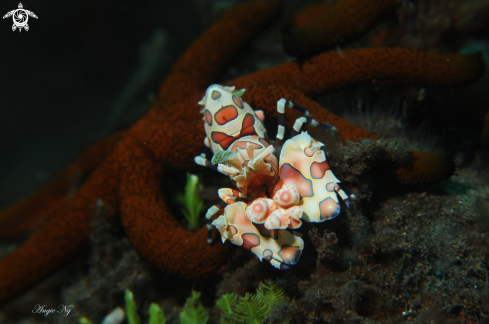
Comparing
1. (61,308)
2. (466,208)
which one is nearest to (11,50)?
(61,308)

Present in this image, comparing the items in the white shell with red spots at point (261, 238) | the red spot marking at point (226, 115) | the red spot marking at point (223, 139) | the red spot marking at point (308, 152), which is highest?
the red spot marking at point (226, 115)

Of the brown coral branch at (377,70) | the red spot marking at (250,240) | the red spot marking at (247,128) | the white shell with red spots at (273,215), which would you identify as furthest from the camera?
the brown coral branch at (377,70)

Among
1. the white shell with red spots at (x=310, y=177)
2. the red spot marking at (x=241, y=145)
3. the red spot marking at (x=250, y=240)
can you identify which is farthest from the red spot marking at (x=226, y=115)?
the red spot marking at (x=250, y=240)

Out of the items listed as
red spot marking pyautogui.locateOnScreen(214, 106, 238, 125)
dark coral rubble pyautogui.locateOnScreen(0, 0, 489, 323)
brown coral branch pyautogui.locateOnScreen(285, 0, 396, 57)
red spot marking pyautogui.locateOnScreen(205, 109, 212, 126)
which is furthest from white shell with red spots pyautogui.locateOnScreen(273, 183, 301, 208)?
brown coral branch pyautogui.locateOnScreen(285, 0, 396, 57)

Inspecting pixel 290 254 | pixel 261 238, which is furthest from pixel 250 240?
pixel 290 254

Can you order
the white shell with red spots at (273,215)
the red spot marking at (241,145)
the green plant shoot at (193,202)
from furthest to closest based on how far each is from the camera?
1. the green plant shoot at (193,202)
2. the red spot marking at (241,145)
3. the white shell with red spots at (273,215)
